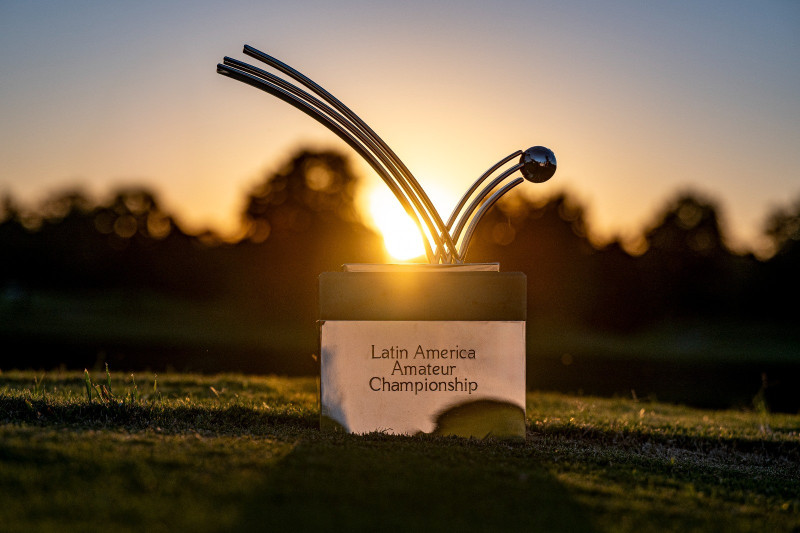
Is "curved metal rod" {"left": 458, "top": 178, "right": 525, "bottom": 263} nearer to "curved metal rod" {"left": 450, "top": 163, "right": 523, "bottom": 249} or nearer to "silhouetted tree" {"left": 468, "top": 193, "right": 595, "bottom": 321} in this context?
"curved metal rod" {"left": 450, "top": 163, "right": 523, "bottom": 249}

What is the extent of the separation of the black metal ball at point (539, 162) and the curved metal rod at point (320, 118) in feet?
3.69

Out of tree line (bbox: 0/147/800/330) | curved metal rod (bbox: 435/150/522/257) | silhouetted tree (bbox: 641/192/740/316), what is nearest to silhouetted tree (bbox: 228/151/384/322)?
tree line (bbox: 0/147/800/330)

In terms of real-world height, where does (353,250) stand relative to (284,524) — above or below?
above

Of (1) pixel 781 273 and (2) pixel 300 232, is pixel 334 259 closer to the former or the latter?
(2) pixel 300 232

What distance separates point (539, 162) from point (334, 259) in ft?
94.4

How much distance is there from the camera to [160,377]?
9.36 m

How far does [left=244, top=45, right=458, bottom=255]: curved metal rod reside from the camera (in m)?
6.48

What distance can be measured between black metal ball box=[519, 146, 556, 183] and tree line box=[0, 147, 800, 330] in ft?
83.0

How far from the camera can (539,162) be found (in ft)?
21.8

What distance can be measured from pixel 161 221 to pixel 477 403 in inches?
1617

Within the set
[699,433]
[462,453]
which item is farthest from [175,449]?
[699,433]

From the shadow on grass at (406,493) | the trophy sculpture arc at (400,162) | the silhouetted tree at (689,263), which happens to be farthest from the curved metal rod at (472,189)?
the silhouetted tree at (689,263)

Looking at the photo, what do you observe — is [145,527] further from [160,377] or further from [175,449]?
[160,377]

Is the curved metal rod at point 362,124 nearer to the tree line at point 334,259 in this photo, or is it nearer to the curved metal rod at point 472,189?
the curved metal rod at point 472,189
